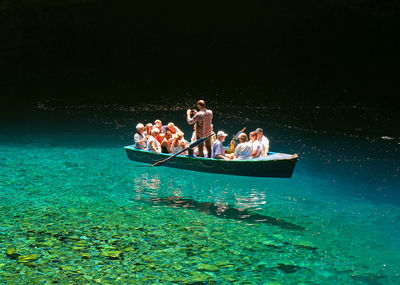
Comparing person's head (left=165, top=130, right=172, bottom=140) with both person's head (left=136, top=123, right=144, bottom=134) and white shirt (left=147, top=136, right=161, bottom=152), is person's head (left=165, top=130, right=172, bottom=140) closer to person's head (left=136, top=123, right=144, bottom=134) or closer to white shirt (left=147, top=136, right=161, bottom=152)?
white shirt (left=147, top=136, right=161, bottom=152)

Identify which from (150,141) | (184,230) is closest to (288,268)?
(184,230)

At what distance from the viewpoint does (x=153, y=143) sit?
1391 cm

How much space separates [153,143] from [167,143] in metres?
0.49

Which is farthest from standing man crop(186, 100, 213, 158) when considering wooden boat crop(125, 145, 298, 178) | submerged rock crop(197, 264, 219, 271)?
submerged rock crop(197, 264, 219, 271)

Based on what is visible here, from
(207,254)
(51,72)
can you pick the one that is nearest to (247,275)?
(207,254)

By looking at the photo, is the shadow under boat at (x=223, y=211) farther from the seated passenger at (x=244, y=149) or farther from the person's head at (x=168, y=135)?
the person's head at (x=168, y=135)

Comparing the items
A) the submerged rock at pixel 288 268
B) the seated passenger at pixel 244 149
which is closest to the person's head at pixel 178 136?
the seated passenger at pixel 244 149

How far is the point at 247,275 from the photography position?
23.4 ft

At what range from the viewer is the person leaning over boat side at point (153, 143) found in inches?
547

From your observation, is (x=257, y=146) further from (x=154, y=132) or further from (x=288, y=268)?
(x=288, y=268)

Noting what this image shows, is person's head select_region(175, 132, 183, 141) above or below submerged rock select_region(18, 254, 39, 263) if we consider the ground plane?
above

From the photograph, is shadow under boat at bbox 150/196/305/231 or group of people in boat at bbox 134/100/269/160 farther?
group of people in boat at bbox 134/100/269/160

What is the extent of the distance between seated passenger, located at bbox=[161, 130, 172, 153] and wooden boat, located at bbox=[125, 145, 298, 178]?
0.26m

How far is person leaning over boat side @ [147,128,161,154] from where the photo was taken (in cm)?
1390
